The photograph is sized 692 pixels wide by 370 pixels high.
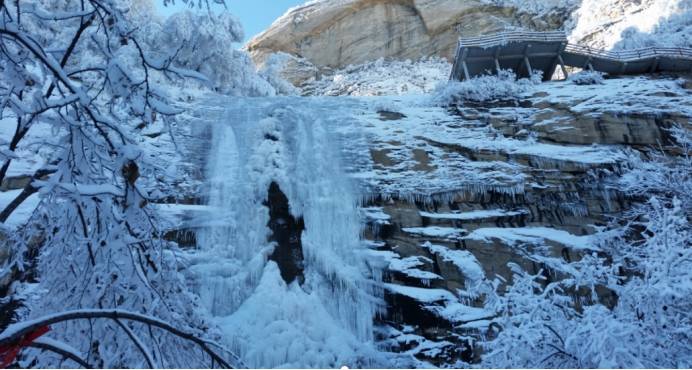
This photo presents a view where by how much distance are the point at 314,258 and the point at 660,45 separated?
475 inches

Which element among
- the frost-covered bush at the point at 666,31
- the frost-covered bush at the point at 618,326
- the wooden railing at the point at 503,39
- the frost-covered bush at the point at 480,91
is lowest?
the frost-covered bush at the point at 618,326

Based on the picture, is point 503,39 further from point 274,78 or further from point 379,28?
point 379,28

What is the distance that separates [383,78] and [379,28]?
4.98 metres

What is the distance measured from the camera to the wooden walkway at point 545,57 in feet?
51.4

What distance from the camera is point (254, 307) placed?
941cm

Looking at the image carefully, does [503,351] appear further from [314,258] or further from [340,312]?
[314,258]

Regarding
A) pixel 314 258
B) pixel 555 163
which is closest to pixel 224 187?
pixel 314 258

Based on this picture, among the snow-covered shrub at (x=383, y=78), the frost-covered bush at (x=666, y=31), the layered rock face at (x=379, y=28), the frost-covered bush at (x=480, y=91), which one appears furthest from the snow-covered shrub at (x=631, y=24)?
the snow-covered shrub at (x=383, y=78)

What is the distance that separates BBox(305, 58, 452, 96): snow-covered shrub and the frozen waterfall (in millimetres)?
15514

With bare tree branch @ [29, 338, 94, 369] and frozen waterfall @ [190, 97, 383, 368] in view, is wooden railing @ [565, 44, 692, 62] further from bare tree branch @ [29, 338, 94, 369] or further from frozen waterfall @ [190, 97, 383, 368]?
bare tree branch @ [29, 338, 94, 369]

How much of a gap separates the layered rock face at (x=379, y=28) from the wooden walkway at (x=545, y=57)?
602 inches

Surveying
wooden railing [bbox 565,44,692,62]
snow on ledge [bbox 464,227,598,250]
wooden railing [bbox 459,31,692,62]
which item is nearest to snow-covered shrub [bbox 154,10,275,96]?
wooden railing [bbox 459,31,692,62]

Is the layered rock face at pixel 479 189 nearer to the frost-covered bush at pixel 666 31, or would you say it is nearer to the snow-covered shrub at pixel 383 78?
the frost-covered bush at pixel 666 31

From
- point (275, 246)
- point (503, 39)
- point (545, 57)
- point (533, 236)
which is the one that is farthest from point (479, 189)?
point (545, 57)
